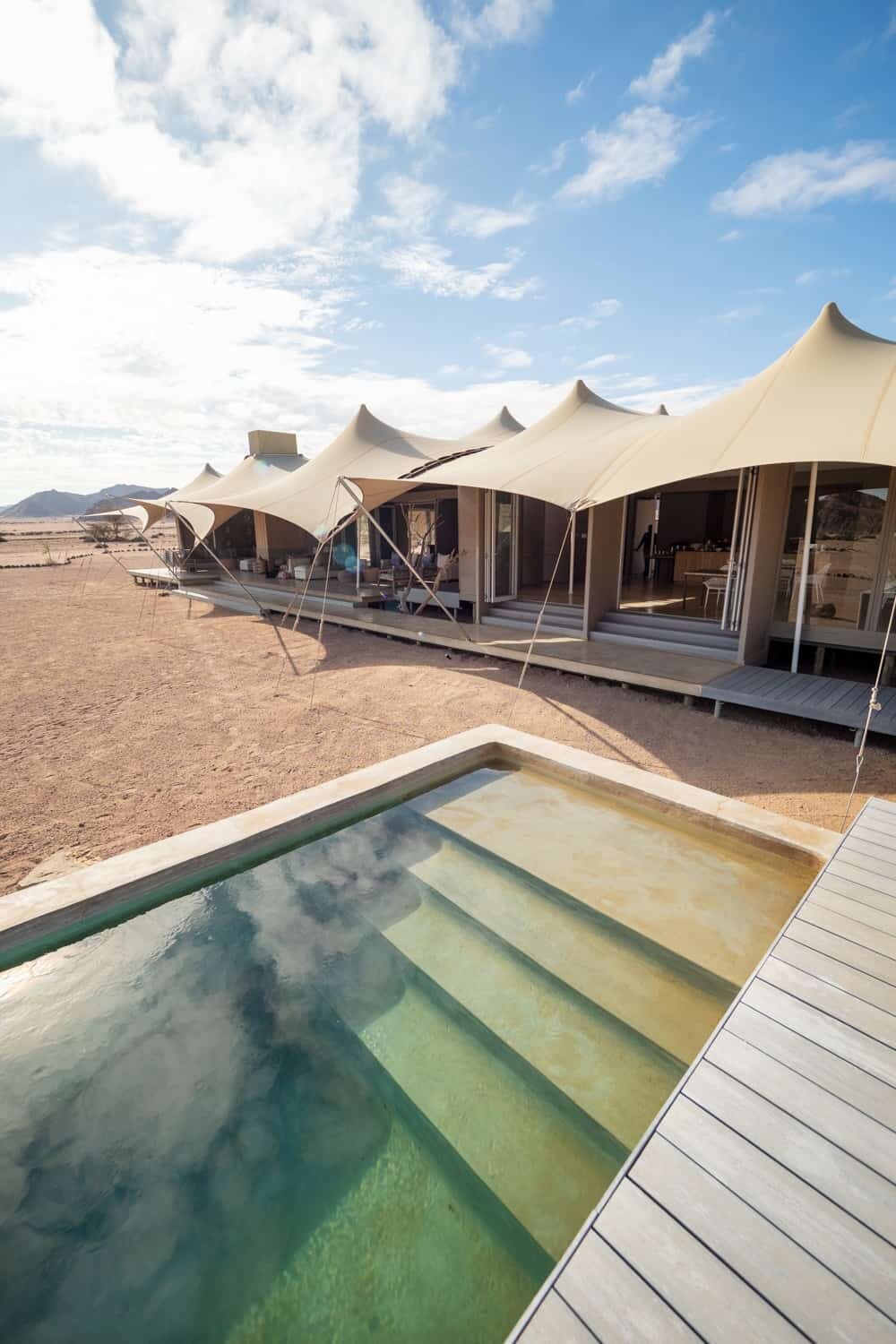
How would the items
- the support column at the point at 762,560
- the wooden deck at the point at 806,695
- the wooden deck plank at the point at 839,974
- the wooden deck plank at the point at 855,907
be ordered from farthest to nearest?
the support column at the point at 762,560 → the wooden deck at the point at 806,695 → the wooden deck plank at the point at 855,907 → the wooden deck plank at the point at 839,974

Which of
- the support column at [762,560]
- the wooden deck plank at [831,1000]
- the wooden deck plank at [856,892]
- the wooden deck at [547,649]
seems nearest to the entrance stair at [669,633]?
the wooden deck at [547,649]

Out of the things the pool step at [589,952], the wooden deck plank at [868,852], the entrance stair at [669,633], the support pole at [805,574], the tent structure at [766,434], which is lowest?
the pool step at [589,952]

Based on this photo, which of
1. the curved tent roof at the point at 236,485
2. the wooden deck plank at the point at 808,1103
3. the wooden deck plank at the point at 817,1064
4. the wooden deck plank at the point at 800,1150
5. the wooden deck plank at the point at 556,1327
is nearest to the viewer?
the wooden deck plank at the point at 556,1327

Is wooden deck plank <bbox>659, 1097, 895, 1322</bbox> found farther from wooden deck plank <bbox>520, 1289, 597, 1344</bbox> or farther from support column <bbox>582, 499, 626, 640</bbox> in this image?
support column <bbox>582, 499, 626, 640</bbox>

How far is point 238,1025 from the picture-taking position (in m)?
2.38

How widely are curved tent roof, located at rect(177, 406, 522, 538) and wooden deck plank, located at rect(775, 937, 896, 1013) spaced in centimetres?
704

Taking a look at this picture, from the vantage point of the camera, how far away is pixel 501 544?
8953 mm

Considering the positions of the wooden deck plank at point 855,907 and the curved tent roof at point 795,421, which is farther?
the curved tent roof at point 795,421

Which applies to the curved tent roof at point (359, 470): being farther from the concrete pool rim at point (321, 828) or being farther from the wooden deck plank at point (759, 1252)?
the wooden deck plank at point (759, 1252)

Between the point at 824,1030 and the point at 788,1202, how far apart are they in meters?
0.58

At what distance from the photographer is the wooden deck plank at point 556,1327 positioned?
1059 millimetres

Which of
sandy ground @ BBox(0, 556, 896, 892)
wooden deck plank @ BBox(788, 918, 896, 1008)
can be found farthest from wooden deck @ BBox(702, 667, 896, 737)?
wooden deck plank @ BBox(788, 918, 896, 1008)

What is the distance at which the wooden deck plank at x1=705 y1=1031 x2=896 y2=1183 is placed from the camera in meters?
1.40

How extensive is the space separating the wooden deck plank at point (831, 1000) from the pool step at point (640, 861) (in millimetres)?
438
